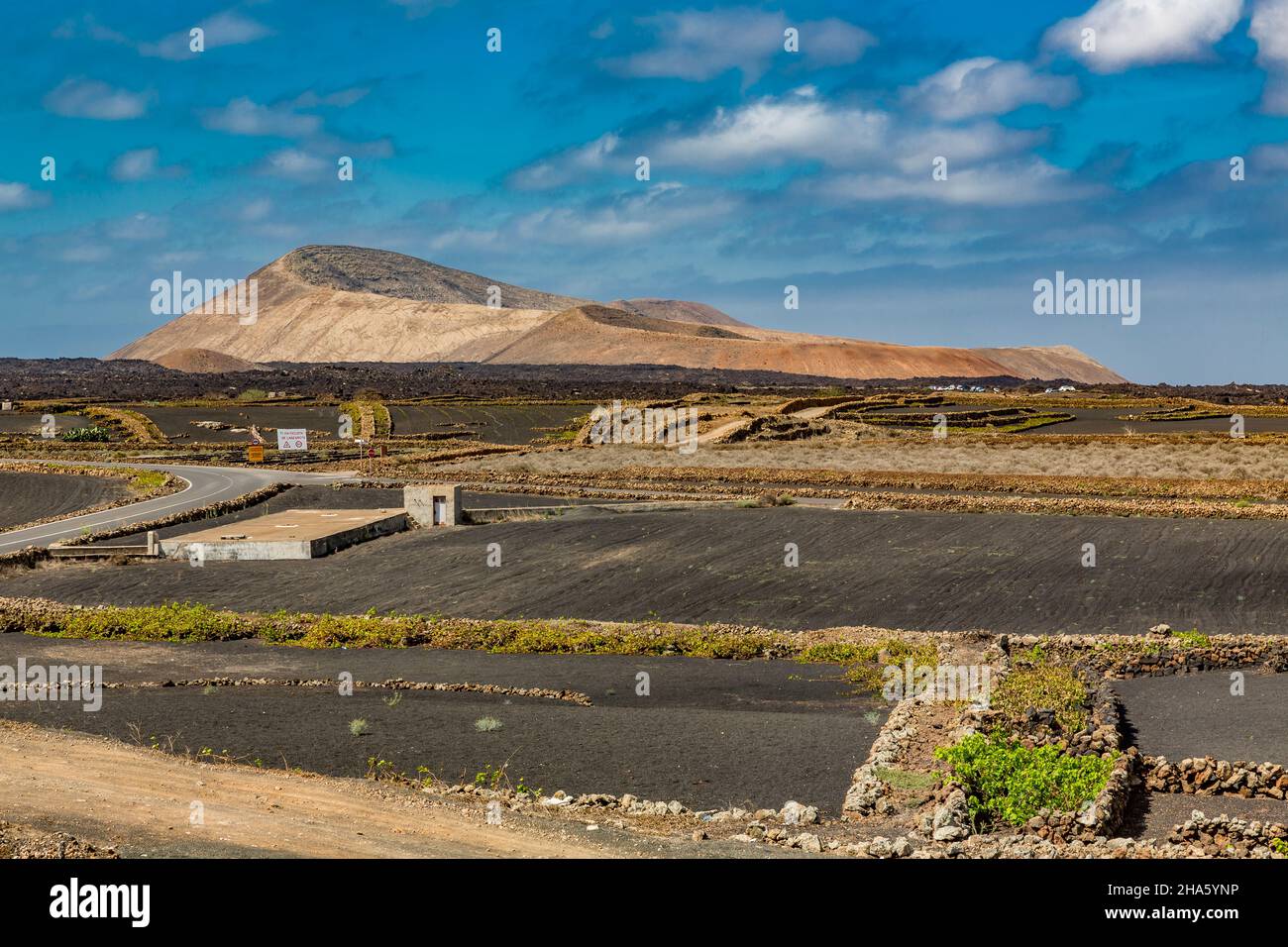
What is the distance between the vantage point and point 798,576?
35188 millimetres

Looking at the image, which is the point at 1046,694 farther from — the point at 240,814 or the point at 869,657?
the point at 240,814

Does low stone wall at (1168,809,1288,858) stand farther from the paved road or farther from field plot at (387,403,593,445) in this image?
field plot at (387,403,593,445)

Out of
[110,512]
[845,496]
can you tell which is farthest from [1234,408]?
[110,512]

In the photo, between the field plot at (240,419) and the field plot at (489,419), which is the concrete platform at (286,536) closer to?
the field plot at (489,419)

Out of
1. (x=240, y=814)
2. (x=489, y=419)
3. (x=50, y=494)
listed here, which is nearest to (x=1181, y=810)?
(x=240, y=814)

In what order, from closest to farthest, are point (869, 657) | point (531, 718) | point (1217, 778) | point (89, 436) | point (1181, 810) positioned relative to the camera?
point (1181, 810) < point (1217, 778) < point (531, 718) < point (869, 657) < point (89, 436)

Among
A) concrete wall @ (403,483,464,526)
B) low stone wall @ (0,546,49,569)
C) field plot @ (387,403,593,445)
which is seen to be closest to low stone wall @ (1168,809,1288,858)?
concrete wall @ (403,483,464,526)

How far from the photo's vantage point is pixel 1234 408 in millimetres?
120062

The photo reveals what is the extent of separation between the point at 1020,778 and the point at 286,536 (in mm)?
32383

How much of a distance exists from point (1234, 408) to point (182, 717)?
119m

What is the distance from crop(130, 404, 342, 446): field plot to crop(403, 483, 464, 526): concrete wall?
182 feet

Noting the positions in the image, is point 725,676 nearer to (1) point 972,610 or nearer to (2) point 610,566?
(1) point 972,610

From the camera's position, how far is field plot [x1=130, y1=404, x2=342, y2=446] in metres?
105

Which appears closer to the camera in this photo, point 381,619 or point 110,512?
point 381,619
